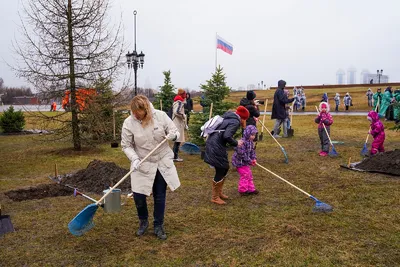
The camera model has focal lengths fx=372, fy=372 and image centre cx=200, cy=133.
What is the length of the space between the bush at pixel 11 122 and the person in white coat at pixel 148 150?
1842cm

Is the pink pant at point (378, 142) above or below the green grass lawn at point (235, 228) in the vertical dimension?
above

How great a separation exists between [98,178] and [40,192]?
3.94ft

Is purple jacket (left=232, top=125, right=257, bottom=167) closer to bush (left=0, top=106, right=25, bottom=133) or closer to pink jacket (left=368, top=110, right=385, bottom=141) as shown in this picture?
pink jacket (left=368, top=110, right=385, bottom=141)

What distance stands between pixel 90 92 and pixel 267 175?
7288 mm

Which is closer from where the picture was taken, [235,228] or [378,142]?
[235,228]

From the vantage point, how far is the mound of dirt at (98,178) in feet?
25.9

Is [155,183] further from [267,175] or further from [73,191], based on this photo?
[267,175]

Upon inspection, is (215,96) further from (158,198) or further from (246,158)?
(158,198)

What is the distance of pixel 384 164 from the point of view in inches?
344

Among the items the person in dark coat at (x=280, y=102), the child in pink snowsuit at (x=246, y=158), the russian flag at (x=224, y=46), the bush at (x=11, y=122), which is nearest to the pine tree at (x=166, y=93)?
the russian flag at (x=224, y=46)

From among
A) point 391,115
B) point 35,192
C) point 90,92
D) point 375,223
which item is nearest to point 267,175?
point 375,223

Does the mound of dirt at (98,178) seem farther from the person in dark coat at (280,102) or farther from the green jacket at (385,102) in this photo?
the green jacket at (385,102)

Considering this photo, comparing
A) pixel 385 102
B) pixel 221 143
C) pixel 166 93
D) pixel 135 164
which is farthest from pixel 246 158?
Result: pixel 385 102

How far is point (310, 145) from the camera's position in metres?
13.6
